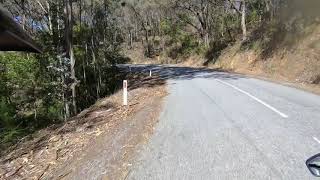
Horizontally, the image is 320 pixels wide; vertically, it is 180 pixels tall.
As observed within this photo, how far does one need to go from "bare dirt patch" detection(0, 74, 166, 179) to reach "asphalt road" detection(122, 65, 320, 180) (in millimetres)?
429

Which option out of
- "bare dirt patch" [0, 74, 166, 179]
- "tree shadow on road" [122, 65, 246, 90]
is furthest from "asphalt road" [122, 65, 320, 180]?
"tree shadow on road" [122, 65, 246, 90]

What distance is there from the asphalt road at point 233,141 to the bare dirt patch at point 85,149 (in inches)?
16.9

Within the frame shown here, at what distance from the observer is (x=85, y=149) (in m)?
9.76

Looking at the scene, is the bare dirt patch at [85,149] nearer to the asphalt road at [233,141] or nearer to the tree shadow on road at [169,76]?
the asphalt road at [233,141]

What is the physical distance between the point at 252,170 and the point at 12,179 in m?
4.54

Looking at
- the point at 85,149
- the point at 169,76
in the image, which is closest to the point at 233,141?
the point at 85,149

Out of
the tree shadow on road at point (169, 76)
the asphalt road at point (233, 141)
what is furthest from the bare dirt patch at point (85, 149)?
the tree shadow on road at point (169, 76)

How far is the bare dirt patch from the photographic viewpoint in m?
8.19

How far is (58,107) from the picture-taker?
1141 inches

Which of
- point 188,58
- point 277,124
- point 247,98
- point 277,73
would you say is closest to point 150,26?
point 188,58

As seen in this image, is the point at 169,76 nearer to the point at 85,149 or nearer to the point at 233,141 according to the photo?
the point at 85,149

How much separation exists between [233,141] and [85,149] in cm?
327

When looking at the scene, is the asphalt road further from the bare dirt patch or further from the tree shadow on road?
the tree shadow on road

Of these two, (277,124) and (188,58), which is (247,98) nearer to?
(277,124)
